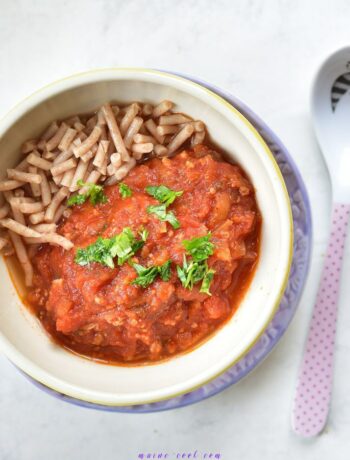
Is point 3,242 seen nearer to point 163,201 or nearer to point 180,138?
point 163,201

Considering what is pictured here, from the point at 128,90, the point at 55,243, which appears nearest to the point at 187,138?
the point at 128,90

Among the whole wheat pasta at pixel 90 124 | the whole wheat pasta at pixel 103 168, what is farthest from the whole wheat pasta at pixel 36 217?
the whole wheat pasta at pixel 90 124

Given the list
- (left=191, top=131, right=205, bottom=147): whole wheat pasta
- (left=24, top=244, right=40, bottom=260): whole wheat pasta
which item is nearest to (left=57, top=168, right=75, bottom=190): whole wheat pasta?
(left=24, top=244, right=40, bottom=260): whole wheat pasta

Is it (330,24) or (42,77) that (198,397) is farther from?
(330,24)

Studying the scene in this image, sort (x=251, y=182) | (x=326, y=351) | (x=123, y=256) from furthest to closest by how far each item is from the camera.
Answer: (x=326, y=351) → (x=251, y=182) → (x=123, y=256)

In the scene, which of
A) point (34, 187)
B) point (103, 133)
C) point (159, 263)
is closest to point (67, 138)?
point (103, 133)

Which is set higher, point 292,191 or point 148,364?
point 292,191
